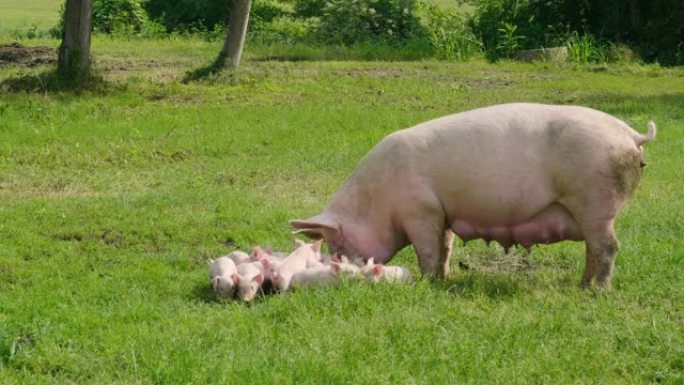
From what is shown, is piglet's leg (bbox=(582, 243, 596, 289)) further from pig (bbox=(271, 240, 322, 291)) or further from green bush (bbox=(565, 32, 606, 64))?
green bush (bbox=(565, 32, 606, 64))

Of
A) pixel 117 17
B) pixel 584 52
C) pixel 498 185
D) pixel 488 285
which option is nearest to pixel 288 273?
pixel 488 285

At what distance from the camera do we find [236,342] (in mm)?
6047

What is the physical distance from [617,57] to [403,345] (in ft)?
59.7

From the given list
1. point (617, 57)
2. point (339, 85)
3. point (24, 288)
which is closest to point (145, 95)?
point (339, 85)

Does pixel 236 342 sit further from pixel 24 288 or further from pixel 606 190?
pixel 606 190

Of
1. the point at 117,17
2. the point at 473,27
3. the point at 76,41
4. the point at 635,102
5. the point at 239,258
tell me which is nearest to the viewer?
the point at 239,258

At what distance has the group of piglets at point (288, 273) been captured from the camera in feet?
23.4

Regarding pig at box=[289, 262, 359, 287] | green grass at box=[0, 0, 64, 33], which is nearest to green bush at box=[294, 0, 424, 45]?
green grass at box=[0, 0, 64, 33]

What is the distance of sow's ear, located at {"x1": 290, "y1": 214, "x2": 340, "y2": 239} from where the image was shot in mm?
7805

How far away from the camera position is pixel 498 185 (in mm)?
7434

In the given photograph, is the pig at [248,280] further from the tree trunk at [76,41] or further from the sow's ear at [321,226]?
the tree trunk at [76,41]

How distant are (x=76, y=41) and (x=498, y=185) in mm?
9517

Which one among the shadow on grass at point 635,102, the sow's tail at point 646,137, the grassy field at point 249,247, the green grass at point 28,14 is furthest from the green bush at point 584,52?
the sow's tail at point 646,137

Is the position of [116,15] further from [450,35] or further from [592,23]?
[592,23]
